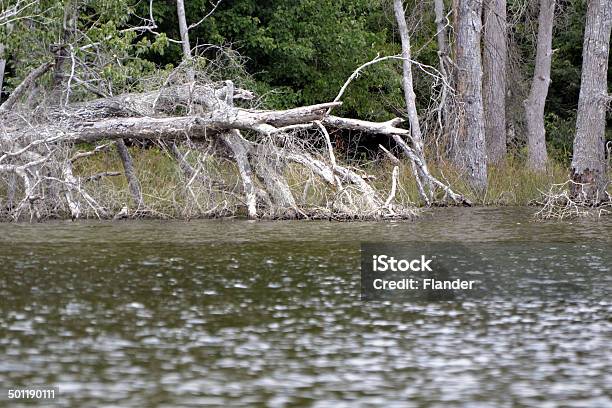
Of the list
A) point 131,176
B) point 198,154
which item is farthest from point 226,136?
point 131,176

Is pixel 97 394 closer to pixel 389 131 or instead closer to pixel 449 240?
pixel 449 240

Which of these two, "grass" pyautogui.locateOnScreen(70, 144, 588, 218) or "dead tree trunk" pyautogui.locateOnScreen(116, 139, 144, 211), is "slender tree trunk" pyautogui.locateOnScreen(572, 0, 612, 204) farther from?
"dead tree trunk" pyautogui.locateOnScreen(116, 139, 144, 211)

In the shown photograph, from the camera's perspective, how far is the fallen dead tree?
17.5 metres

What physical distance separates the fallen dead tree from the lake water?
3.07 meters

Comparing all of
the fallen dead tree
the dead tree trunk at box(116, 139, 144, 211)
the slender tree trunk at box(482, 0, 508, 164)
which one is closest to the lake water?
the fallen dead tree

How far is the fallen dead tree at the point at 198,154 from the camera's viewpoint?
17531 millimetres

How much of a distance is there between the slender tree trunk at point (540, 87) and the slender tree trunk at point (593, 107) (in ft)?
18.2

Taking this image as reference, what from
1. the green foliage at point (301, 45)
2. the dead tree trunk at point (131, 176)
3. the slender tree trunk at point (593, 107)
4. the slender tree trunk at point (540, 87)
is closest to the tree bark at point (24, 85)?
the dead tree trunk at point (131, 176)

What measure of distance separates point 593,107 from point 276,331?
1391cm

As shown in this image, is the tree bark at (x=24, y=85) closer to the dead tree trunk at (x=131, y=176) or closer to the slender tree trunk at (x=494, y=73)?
the dead tree trunk at (x=131, y=176)

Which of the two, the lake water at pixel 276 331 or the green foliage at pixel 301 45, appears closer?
the lake water at pixel 276 331

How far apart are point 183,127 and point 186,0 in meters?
9.91

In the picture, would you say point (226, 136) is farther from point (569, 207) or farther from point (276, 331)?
point (276, 331)

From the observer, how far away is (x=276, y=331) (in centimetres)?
880
